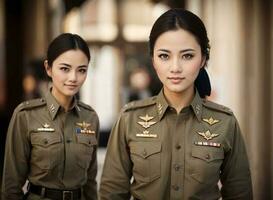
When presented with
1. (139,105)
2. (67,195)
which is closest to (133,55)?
(67,195)

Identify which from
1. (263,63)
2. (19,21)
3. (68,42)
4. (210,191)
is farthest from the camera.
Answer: (19,21)

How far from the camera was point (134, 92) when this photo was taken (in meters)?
10.1

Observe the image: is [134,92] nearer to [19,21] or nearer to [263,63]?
[19,21]

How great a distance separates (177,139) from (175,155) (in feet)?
0.25

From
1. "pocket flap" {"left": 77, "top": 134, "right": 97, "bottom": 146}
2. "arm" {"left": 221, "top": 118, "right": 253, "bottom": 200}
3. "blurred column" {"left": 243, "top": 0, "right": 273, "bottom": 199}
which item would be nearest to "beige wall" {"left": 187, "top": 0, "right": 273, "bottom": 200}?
"blurred column" {"left": 243, "top": 0, "right": 273, "bottom": 199}

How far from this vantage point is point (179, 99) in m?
2.41

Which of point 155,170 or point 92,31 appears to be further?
point 92,31

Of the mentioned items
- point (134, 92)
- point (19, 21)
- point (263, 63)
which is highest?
point (19, 21)

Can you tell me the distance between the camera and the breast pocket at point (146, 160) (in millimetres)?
2326

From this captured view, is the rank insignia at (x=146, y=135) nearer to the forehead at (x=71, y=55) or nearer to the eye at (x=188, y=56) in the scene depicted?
the eye at (x=188, y=56)

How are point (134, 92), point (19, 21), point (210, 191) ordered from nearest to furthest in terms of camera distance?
point (210, 191)
point (19, 21)
point (134, 92)

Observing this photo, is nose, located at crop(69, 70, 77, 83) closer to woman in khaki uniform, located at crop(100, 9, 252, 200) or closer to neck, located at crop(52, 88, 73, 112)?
neck, located at crop(52, 88, 73, 112)

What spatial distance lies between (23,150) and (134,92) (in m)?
7.29

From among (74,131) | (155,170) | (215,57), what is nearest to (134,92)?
(215,57)
